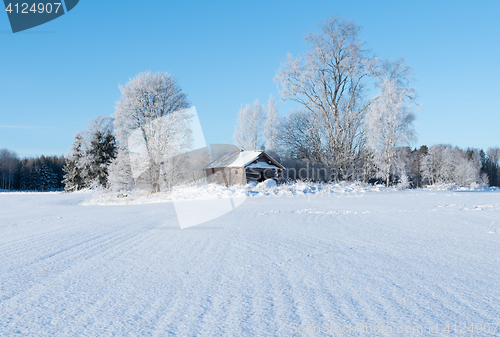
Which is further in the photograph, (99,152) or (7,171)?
(7,171)

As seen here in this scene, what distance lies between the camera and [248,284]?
7.77 feet

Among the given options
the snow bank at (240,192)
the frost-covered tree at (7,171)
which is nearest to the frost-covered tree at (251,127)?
the snow bank at (240,192)

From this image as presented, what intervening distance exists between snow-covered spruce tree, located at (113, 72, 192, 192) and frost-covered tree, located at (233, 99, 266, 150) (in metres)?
14.5

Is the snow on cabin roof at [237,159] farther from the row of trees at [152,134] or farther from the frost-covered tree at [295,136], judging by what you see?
the frost-covered tree at [295,136]

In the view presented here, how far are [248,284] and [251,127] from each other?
33654 mm

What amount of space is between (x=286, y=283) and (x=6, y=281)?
7.69 ft

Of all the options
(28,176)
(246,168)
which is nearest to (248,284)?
(246,168)

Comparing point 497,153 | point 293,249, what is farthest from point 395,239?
point 497,153

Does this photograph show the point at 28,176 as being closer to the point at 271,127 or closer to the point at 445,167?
the point at 271,127

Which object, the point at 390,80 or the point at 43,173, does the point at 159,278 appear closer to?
the point at 390,80

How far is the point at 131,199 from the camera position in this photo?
16547 mm

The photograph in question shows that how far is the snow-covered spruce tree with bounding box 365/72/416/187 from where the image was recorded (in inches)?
882

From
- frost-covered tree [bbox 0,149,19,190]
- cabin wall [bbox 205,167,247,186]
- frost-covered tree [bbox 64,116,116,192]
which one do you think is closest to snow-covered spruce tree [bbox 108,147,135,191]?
cabin wall [bbox 205,167,247,186]

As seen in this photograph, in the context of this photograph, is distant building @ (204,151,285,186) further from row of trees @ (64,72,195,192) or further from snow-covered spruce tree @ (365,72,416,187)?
snow-covered spruce tree @ (365,72,416,187)
